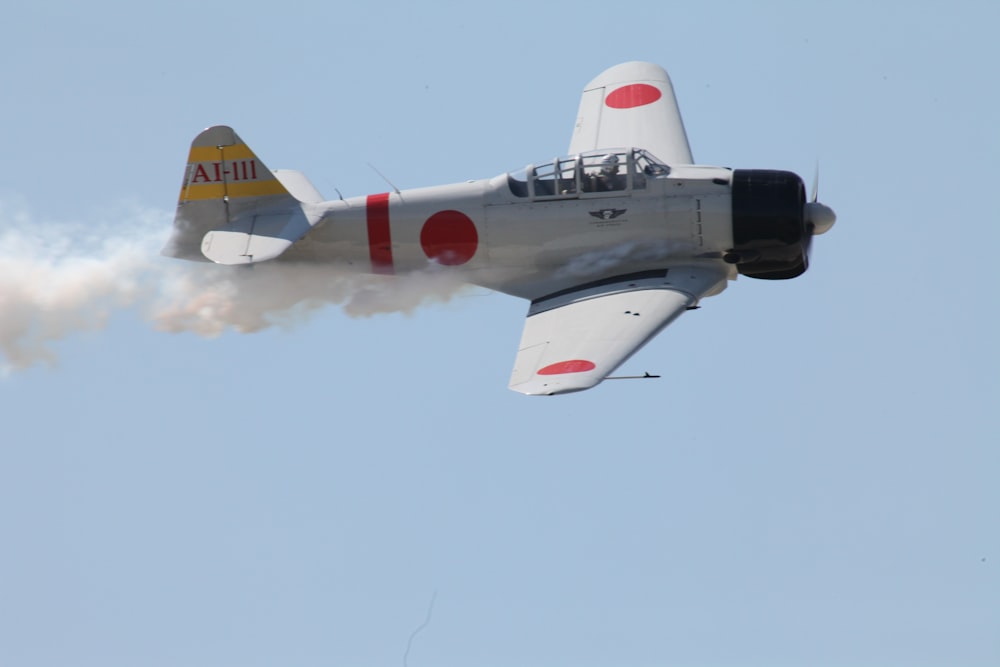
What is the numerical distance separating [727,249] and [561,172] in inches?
81.2

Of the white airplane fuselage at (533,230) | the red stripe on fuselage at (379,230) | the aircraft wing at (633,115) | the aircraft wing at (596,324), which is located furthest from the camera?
the aircraft wing at (633,115)

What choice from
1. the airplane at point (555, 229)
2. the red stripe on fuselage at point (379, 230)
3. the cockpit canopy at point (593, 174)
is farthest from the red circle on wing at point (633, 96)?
the red stripe on fuselage at point (379, 230)

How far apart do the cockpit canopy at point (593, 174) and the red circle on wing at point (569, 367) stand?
8.25 ft

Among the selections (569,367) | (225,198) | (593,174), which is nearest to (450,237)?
(593,174)

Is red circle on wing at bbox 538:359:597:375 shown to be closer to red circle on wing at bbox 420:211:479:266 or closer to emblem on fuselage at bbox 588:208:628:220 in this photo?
emblem on fuselage at bbox 588:208:628:220

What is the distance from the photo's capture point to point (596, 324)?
21047 millimetres

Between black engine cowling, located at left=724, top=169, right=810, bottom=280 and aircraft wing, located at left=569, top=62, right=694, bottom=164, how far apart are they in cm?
218

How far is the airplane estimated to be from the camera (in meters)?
21.6

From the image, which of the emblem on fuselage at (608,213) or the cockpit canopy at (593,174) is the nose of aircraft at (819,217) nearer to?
the cockpit canopy at (593,174)

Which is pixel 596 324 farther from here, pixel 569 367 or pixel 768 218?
pixel 768 218

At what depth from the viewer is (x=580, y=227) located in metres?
21.9

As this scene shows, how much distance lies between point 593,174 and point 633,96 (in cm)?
369

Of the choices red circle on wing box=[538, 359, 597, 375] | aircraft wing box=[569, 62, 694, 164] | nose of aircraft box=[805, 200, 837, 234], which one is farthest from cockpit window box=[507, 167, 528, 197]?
nose of aircraft box=[805, 200, 837, 234]

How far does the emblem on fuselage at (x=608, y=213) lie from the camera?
2188 centimetres
